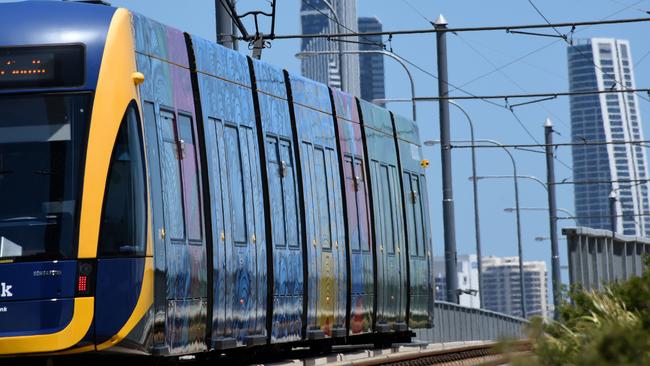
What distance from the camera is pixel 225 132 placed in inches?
694

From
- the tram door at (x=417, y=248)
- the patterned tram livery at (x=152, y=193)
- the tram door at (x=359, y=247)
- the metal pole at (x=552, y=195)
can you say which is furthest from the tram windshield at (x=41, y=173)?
the metal pole at (x=552, y=195)

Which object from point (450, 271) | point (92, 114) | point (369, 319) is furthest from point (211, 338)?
point (450, 271)

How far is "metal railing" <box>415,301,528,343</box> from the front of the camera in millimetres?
37706

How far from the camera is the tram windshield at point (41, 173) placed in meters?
14.1

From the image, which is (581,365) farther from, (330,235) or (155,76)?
(330,235)

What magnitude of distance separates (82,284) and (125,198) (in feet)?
2.68

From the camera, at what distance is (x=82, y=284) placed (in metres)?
14.1

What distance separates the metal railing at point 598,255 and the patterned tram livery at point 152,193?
5.41 m

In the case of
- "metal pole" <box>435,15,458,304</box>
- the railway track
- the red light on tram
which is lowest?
the railway track

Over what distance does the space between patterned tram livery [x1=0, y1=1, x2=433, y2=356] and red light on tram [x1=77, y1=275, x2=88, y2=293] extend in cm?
1

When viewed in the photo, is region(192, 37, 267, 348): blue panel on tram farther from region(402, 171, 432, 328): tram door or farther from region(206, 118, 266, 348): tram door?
region(402, 171, 432, 328): tram door

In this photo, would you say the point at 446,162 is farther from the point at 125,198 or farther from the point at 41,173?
the point at 41,173

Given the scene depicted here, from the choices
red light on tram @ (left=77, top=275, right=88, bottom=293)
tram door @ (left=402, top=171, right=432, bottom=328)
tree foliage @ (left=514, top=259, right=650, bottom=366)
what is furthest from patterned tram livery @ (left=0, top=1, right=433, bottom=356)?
tram door @ (left=402, top=171, right=432, bottom=328)

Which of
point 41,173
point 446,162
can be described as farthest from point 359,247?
point 446,162
